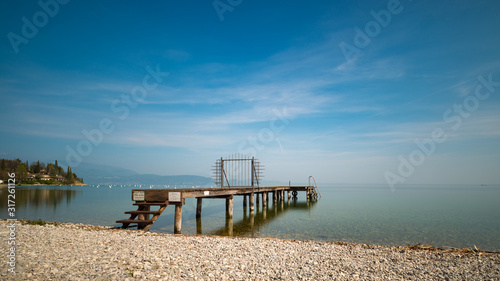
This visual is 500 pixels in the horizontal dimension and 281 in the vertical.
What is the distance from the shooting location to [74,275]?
5.66m

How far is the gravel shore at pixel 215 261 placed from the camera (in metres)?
6.06

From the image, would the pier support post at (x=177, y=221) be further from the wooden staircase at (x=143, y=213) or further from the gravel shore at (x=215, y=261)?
the gravel shore at (x=215, y=261)

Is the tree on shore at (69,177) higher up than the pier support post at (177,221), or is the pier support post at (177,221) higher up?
the pier support post at (177,221)

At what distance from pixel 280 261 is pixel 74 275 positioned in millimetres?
4961

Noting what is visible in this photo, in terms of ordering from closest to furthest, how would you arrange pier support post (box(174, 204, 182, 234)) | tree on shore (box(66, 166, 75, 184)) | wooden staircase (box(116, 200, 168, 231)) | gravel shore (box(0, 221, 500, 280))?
gravel shore (box(0, 221, 500, 280)), wooden staircase (box(116, 200, 168, 231)), pier support post (box(174, 204, 182, 234)), tree on shore (box(66, 166, 75, 184))

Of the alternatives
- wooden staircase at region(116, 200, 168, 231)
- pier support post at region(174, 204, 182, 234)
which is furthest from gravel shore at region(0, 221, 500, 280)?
pier support post at region(174, 204, 182, 234)

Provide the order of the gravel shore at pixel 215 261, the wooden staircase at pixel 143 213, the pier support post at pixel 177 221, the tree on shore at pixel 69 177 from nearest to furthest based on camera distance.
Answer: the gravel shore at pixel 215 261
the wooden staircase at pixel 143 213
the pier support post at pixel 177 221
the tree on shore at pixel 69 177

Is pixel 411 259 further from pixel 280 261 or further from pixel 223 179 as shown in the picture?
pixel 223 179

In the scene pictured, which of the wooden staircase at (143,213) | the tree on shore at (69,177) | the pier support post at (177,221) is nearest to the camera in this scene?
the wooden staircase at (143,213)

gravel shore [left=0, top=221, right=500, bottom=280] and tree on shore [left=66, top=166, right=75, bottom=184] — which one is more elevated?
gravel shore [left=0, top=221, right=500, bottom=280]

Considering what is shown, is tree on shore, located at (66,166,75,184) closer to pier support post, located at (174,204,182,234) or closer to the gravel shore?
pier support post, located at (174,204,182,234)

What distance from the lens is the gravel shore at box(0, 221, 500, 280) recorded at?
19.9 ft

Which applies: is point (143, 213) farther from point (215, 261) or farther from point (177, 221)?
point (215, 261)

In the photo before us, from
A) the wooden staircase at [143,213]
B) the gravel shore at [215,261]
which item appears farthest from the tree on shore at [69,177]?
the gravel shore at [215,261]
